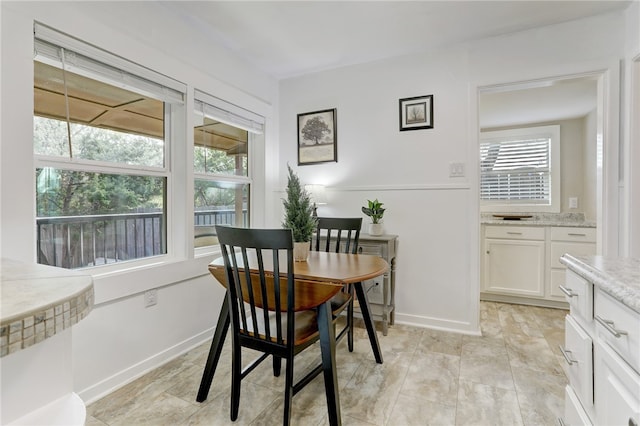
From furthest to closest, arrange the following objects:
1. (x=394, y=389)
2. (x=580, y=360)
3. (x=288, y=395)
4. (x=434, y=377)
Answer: (x=434, y=377)
(x=394, y=389)
(x=288, y=395)
(x=580, y=360)

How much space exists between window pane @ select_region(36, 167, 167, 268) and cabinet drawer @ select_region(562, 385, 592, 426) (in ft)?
7.79

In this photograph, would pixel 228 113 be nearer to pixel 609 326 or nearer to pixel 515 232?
pixel 609 326

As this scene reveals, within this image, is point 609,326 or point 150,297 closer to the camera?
point 609,326

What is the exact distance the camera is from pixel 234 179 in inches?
113

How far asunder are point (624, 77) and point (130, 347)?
3.66 m

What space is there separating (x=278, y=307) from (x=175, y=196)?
53.6 inches

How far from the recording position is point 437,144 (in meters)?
2.65

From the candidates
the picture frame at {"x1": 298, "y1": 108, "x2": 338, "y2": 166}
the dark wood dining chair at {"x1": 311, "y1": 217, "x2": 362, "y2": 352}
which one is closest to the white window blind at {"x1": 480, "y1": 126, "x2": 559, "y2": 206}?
the picture frame at {"x1": 298, "y1": 108, "x2": 338, "y2": 166}

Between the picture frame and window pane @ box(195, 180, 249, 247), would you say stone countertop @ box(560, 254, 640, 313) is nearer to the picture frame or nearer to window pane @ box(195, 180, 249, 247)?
the picture frame

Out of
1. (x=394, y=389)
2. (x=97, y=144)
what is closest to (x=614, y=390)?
(x=394, y=389)

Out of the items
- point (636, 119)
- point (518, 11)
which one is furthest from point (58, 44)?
point (636, 119)

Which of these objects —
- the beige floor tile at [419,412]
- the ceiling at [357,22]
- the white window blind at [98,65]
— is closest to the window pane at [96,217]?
the white window blind at [98,65]

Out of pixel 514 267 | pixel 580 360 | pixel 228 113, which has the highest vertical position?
pixel 228 113

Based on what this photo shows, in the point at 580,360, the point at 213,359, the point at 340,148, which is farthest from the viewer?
the point at 340,148
